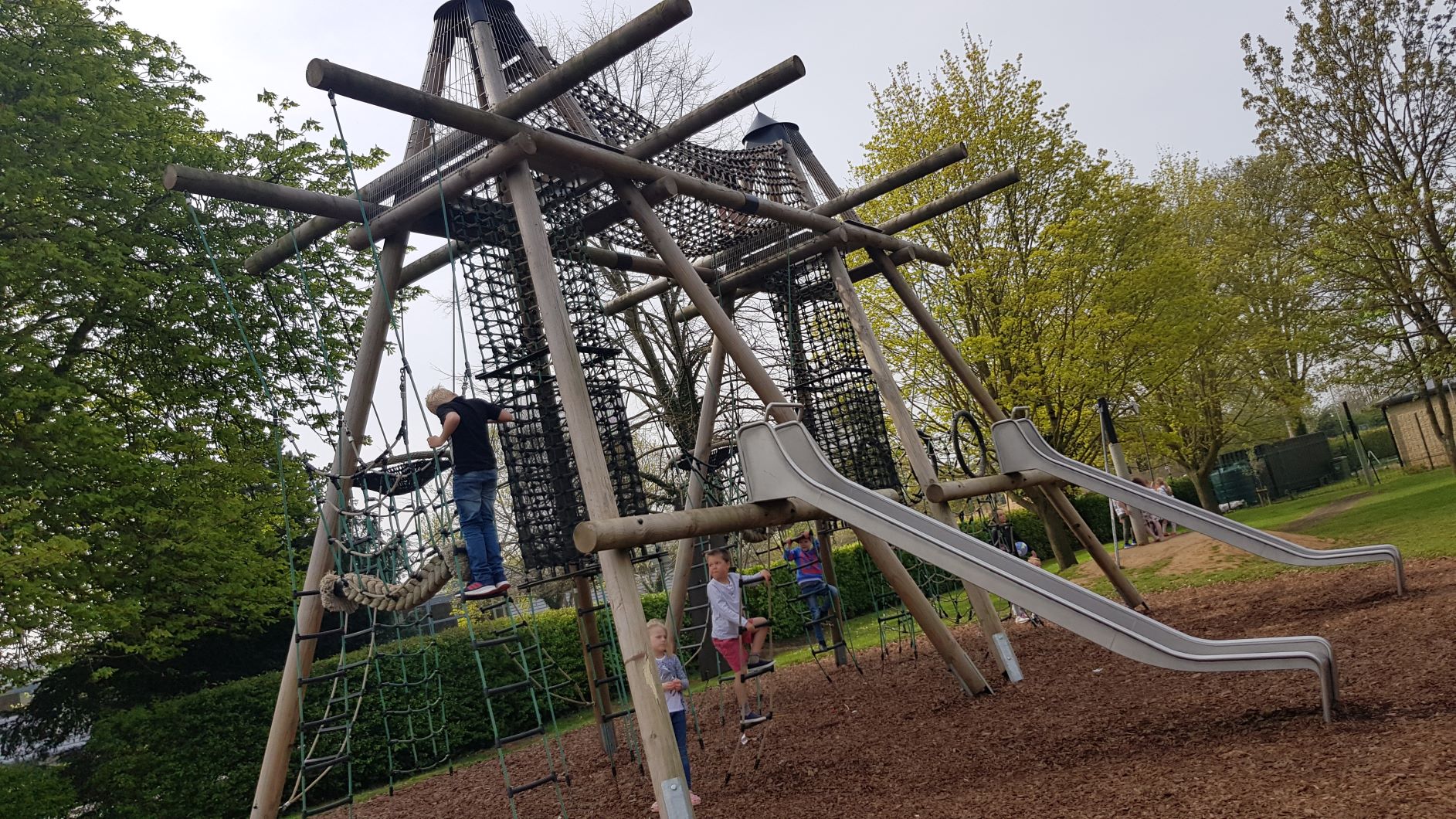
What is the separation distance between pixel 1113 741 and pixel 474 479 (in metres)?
4.45

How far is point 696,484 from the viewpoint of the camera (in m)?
9.98

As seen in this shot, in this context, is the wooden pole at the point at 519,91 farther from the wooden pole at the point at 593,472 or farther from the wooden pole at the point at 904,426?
the wooden pole at the point at 904,426

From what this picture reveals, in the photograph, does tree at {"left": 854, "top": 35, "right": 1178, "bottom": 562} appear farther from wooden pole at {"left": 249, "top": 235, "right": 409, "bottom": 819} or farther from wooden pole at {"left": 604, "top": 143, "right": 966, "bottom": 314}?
wooden pole at {"left": 249, "top": 235, "right": 409, "bottom": 819}

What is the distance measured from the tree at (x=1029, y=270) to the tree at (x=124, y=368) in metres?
11.2

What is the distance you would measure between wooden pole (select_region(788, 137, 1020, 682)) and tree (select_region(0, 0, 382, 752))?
586cm

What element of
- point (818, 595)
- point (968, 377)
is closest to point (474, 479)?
point (818, 595)

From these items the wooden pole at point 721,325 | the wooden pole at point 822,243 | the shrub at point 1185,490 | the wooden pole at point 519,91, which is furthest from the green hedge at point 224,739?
the shrub at point 1185,490

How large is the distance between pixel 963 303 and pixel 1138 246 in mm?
3783

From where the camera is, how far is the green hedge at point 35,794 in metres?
9.38

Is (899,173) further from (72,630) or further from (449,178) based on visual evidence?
(72,630)

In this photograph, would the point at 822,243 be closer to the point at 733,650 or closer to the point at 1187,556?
the point at 733,650

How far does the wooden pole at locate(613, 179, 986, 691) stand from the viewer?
24.3 ft

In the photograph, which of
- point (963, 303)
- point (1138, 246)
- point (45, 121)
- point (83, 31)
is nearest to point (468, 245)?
point (45, 121)

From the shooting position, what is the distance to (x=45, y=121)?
1178 cm
